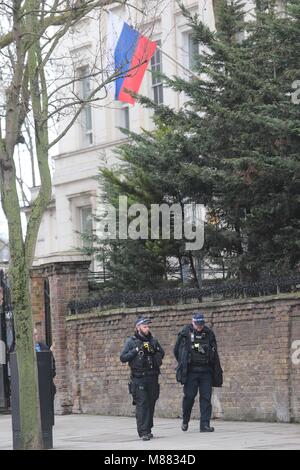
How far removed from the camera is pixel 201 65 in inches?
867

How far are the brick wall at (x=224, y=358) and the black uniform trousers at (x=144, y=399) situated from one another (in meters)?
2.28

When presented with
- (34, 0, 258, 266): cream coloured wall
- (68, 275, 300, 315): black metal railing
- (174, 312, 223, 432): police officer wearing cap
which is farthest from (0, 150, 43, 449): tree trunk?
(34, 0, 258, 266): cream coloured wall

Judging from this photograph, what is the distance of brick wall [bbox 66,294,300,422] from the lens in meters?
18.8

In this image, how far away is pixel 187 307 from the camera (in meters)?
21.0

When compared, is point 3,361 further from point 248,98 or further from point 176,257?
point 248,98

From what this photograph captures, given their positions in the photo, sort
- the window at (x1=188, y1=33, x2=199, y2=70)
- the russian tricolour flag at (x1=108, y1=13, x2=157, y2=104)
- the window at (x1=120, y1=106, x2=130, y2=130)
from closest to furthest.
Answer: the russian tricolour flag at (x1=108, y1=13, x2=157, y2=104)
the window at (x1=188, y1=33, x2=199, y2=70)
the window at (x1=120, y1=106, x2=130, y2=130)

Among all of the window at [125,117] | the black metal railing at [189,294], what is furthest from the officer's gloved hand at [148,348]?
the window at [125,117]

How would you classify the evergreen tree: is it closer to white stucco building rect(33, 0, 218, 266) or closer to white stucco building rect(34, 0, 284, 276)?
white stucco building rect(34, 0, 284, 276)

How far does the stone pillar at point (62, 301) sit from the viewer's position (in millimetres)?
24062

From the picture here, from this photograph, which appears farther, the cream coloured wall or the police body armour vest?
the cream coloured wall

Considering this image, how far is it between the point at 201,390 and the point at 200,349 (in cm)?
63

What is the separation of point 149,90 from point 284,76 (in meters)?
19.5

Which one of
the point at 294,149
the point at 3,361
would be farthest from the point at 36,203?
the point at 3,361

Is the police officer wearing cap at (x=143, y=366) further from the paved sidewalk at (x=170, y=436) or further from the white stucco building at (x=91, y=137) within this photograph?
the white stucco building at (x=91, y=137)
